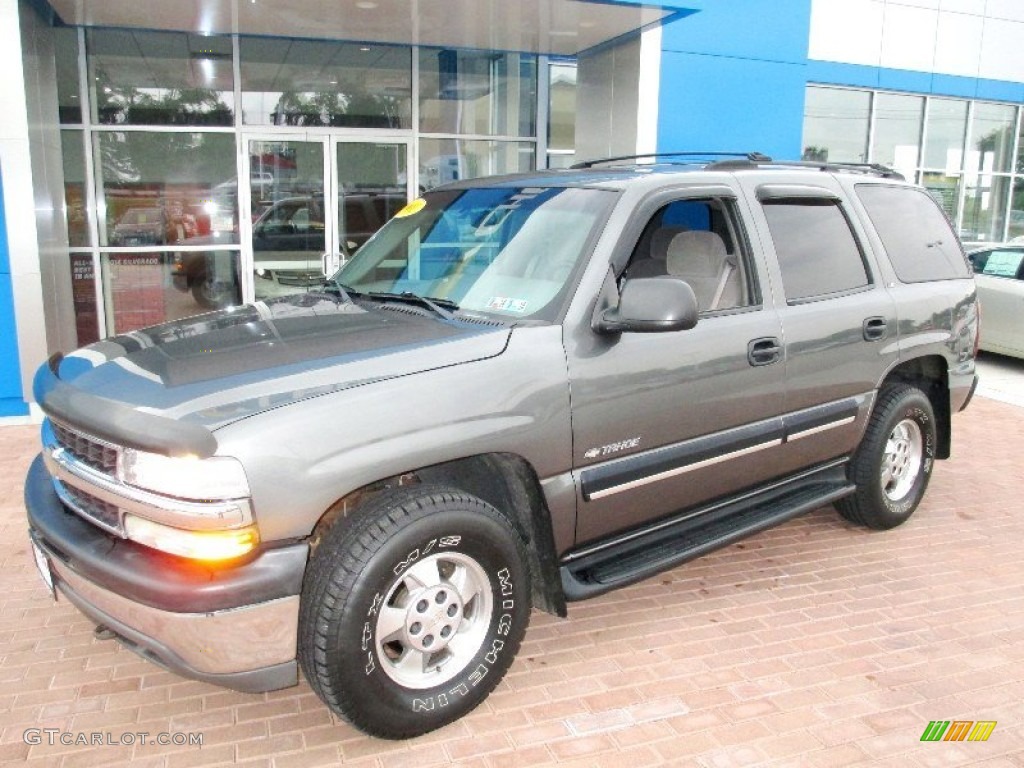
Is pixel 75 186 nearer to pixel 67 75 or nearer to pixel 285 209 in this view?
pixel 67 75

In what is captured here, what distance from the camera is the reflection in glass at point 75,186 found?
10.1 m

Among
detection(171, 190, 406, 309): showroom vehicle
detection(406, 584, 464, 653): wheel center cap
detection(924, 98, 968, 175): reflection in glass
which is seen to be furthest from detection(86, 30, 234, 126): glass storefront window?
detection(924, 98, 968, 175): reflection in glass

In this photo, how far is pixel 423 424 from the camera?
2918 millimetres

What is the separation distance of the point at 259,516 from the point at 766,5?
10.1 metres

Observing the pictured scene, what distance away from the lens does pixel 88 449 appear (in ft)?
9.66

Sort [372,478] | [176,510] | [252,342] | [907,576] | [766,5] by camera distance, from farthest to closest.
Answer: [766,5]
[907,576]
[252,342]
[372,478]
[176,510]

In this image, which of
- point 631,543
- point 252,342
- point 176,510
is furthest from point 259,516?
point 631,543

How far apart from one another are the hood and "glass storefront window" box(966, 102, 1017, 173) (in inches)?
651

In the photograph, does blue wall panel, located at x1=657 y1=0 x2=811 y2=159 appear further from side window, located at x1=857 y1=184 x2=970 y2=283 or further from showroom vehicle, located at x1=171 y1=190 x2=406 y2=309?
side window, located at x1=857 y1=184 x2=970 y2=283

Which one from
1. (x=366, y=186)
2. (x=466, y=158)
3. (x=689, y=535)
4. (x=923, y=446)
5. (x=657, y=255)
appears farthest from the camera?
(x=466, y=158)

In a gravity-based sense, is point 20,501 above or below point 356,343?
below

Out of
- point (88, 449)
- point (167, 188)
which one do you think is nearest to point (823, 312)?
point (88, 449)

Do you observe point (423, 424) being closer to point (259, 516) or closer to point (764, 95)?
point (259, 516)

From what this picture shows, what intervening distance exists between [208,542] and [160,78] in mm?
9305
